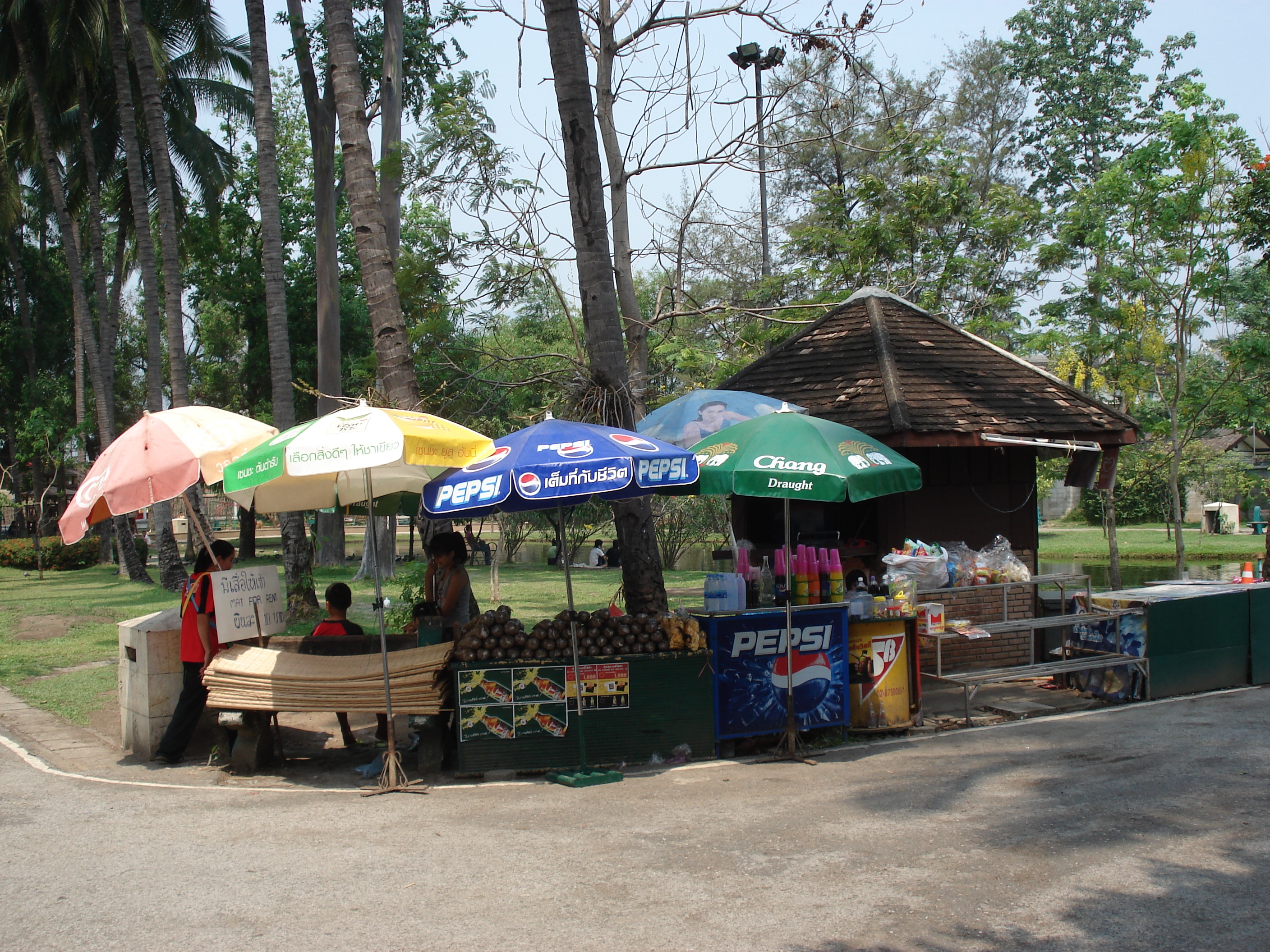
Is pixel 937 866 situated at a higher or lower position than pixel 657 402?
lower

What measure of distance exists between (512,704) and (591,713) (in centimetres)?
62

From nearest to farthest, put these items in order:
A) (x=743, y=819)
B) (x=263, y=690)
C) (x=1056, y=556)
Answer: (x=743, y=819) < (x=263, y=690) < (x=1056, y=556)

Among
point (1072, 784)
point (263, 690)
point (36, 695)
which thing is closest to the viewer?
point (1072, 784)

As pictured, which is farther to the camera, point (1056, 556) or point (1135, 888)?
point (1056, 556)

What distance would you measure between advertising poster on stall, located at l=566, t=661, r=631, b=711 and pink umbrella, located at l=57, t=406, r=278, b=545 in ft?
10.6

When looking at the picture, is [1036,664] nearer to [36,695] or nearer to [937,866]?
[937,866]

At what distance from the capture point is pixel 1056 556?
31656mm

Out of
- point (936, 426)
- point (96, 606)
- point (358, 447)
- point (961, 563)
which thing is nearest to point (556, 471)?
point (358, 447)

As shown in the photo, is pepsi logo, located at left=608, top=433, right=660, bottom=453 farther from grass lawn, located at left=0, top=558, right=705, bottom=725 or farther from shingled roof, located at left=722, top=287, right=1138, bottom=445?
grass lawn, located at left=0, top=558, right=705, bottom=725

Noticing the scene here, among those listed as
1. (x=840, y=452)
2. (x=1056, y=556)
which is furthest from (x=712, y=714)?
(x=1056, y=556)

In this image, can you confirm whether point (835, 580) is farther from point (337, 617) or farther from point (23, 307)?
point (23, 307)

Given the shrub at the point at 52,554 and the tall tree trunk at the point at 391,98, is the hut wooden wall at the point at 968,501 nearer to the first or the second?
the tall tree trunk at the point at 391,98

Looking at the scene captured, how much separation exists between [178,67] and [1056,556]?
2922 centimetres

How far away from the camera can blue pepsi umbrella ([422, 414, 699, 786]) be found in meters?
7.02
